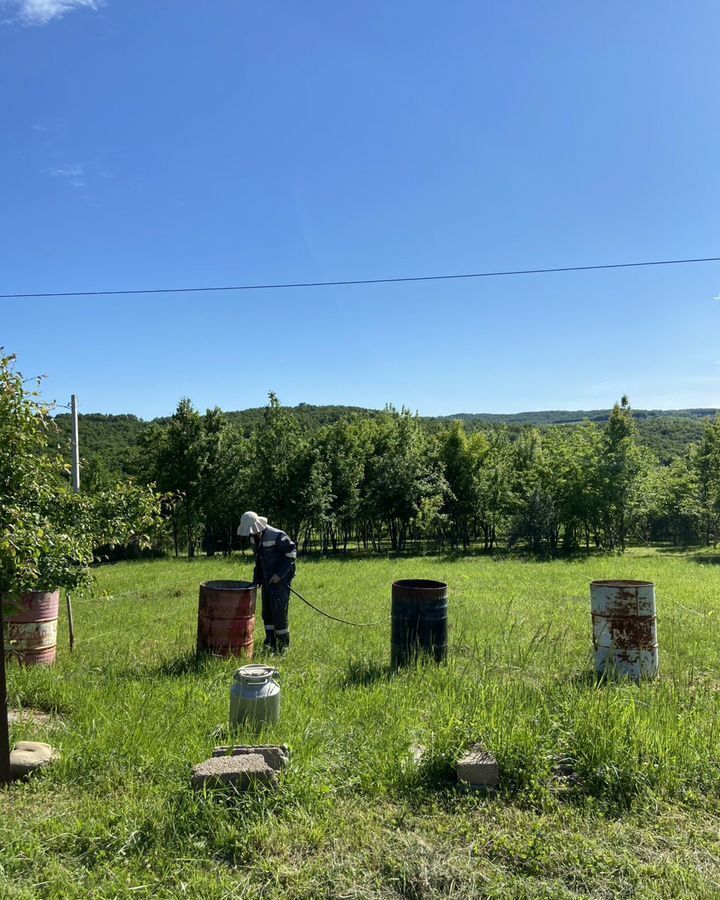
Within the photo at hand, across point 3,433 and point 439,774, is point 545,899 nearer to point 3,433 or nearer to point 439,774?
point 439,774

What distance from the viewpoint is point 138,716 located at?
14.8 feet

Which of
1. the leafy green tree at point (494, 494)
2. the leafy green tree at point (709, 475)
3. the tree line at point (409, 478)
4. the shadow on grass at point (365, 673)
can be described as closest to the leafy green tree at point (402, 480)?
the tree line at point (409, 478)

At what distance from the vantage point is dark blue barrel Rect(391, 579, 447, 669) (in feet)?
20.6

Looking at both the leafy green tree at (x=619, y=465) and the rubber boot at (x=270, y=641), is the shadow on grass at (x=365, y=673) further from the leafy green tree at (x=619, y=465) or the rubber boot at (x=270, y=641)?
the leafy green tree at (x=619, y=465)

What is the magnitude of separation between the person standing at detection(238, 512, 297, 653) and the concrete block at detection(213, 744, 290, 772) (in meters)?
3.50

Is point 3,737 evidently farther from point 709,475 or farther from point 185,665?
point 709,475

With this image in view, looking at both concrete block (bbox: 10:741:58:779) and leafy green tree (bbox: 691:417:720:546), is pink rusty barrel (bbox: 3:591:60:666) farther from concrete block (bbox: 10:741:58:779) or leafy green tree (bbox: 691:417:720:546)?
leafy green tree (bbox: 691:417:720:546)

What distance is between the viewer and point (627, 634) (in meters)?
5.87

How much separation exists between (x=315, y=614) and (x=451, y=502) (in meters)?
29.5

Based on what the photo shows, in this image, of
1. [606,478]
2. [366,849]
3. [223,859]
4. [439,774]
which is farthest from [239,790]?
[606,478]

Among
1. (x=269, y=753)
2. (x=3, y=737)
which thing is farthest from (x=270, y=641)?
(x=3, y=737)

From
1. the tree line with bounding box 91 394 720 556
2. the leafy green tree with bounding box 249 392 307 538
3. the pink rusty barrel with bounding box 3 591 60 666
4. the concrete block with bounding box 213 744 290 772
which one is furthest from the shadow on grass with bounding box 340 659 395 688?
the leafy green tree with bounding box 249 392 307 538

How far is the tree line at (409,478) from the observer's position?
32.4 metres

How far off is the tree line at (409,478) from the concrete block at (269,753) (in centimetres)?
2616
